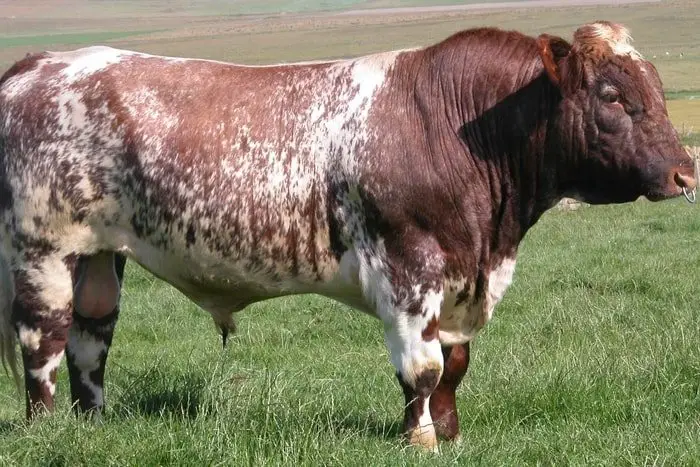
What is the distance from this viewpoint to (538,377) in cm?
616

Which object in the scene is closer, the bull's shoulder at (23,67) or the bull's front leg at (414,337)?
the bull's front leg at (414,337)

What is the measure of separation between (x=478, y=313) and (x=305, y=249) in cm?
90

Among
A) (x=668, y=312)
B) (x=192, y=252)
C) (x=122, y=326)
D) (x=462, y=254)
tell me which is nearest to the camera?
(x=462, y=254)

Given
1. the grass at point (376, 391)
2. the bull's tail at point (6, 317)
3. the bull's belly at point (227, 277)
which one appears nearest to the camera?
the grass at point (376, 391)

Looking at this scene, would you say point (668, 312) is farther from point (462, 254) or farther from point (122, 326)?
point (122, 326)

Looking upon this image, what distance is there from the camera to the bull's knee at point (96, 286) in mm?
6281

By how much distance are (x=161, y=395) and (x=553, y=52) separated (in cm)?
263

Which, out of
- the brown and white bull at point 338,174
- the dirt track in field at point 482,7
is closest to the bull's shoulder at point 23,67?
the brown and white bull at point 338,174

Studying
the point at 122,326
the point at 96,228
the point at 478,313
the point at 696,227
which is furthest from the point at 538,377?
the point at 696,227

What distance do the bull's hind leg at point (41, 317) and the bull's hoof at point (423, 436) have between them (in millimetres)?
1949

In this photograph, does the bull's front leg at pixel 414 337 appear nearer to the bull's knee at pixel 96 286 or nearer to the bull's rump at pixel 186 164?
the bull's rump at pixel 186 164

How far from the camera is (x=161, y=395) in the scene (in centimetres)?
596

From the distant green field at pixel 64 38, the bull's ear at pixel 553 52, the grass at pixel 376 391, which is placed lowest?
the distant green field at pixel 64 38

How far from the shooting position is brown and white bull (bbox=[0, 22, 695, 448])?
539cm
